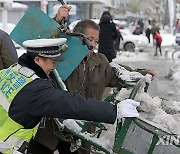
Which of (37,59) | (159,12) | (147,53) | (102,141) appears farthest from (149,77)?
(159,12)

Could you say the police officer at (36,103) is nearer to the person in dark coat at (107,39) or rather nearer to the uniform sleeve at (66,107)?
the uniform sleeve at (66,107)

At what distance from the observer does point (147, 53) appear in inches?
808

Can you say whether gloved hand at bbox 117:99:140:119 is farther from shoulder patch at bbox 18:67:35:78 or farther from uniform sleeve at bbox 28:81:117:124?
shoulder patch at bbox 18:67:35:78

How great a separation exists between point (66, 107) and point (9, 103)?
1.18ft

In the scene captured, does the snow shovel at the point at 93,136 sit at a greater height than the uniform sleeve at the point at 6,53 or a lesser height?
lesser

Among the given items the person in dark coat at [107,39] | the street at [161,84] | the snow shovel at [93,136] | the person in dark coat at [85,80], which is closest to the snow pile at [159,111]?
the snow shovel at [93,136]

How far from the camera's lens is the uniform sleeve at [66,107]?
2.23 metres

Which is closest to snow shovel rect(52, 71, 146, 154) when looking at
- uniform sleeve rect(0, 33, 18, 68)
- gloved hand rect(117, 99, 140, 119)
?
gloved hand rect(117, 99, 140, 119)

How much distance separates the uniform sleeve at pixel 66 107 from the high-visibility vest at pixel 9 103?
0.13 m

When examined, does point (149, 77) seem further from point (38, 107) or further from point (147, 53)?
point (147, 53)

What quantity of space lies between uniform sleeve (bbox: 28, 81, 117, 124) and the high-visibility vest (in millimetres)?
131

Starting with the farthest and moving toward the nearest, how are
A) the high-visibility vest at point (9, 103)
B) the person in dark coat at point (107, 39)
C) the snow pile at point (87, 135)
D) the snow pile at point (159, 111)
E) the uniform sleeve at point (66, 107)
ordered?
1. the person in dark coat at point (107, 39)
2. the snow pile at point (87, 135)
3. the snow pile at point (159, 111)
4. the high-visibility vest at point (9, 103)
5. the uniform sleeve at point (66, 107)

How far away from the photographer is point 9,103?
7.81 feet

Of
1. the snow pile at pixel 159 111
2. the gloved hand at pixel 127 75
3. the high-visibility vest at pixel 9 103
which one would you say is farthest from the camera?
the gloved hand at pixel 127 75
